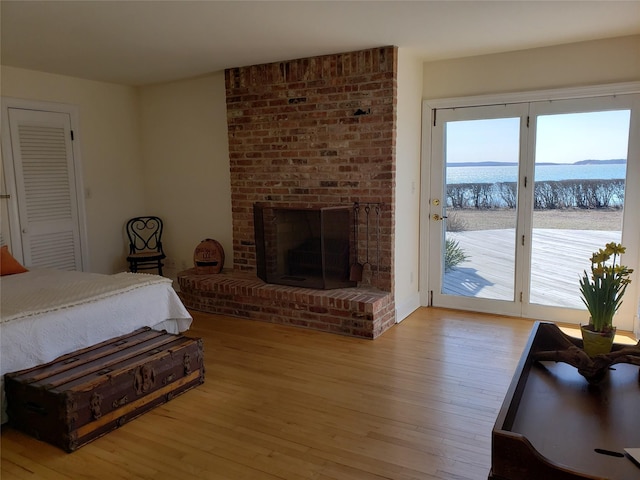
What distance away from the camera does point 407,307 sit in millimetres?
4582

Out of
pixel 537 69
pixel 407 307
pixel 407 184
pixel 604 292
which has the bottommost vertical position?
pixel 407 307

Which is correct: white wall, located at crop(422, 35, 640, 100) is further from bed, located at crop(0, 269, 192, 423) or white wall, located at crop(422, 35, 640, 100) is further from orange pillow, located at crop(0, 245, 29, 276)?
orange pillow, located at crop(0, 245, 29, 276)

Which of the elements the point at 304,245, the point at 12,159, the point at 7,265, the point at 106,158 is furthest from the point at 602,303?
the point at 106,158

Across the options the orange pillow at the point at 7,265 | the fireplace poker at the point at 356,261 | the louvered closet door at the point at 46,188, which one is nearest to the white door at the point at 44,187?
the louvered closet door at the point at 46,188

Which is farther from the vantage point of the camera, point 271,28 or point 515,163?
point 515,163

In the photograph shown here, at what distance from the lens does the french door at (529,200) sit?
13.0ft

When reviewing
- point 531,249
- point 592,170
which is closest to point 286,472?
point 531,249

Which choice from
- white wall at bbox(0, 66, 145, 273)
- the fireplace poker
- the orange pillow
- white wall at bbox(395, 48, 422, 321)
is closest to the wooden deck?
white wall at bbox(395, 48, 422, 321)

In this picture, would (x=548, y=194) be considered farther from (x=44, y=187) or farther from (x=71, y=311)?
(x=44, y=187)

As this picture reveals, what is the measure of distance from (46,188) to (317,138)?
2.80 metres

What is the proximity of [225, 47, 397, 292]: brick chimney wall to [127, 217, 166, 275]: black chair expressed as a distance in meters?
1.25

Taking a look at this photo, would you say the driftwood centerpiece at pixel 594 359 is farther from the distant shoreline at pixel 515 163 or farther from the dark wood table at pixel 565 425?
the distant shoreline at pixel 515 163

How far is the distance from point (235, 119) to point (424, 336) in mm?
2830

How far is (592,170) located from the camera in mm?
4027
